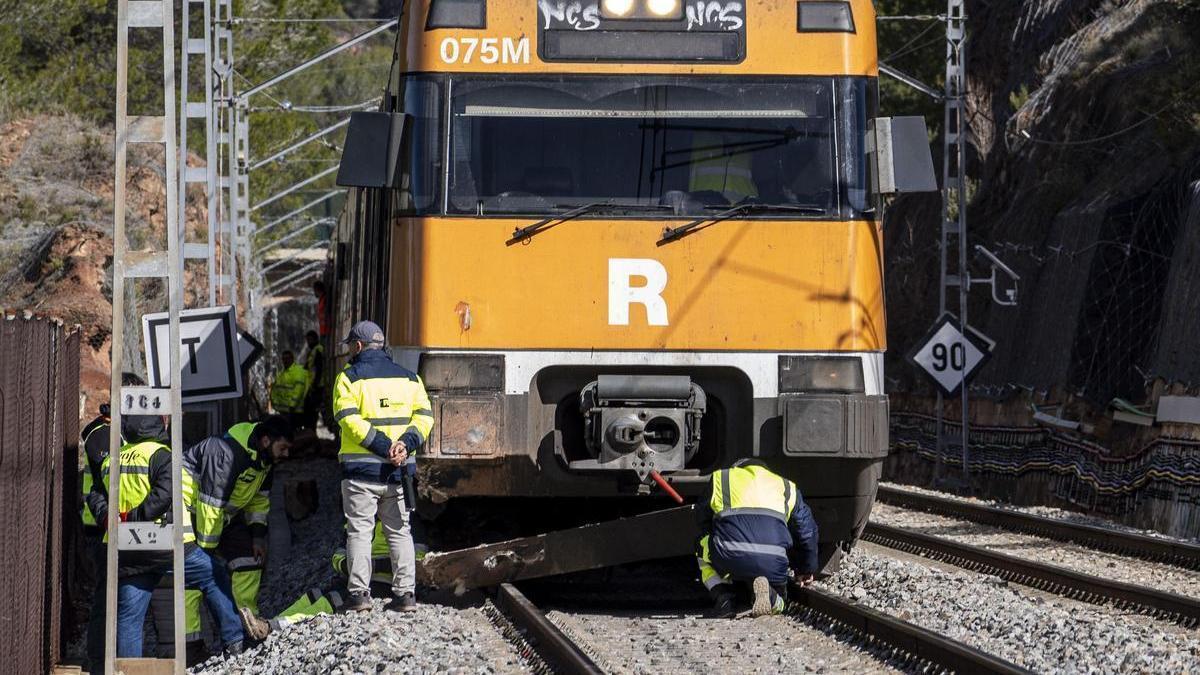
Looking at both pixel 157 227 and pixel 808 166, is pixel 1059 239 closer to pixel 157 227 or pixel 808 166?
pixel 157 227

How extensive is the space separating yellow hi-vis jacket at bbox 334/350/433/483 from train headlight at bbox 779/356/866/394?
2018 mm

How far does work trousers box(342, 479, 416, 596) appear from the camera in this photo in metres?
9.91

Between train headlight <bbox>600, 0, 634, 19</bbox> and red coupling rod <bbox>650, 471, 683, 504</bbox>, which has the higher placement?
train headlight <bbox>600, 0, 634, 19</bbox>

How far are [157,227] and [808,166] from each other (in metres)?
23.2

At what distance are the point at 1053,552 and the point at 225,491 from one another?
716 cm

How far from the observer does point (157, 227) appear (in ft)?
103

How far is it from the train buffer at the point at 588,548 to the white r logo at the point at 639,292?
46.9 inches

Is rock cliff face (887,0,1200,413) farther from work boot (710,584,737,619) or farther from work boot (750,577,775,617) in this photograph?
work boot (750,577,775,617)

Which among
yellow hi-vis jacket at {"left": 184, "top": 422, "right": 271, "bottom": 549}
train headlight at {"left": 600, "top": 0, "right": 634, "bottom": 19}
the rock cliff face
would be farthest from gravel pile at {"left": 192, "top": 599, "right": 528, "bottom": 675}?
the rock cliff face

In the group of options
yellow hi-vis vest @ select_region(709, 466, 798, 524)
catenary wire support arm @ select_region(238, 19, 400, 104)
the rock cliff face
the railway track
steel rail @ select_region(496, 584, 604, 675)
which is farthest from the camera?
the rock cliff face

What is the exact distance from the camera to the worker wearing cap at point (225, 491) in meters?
9.92

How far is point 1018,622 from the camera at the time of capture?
30.1ft

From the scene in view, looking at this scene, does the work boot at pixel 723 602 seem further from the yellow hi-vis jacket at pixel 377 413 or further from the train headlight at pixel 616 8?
the train headlight at pixel 616 8

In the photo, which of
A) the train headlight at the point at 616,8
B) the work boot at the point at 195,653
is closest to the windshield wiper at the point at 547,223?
the train headlight at the point at 616,8
